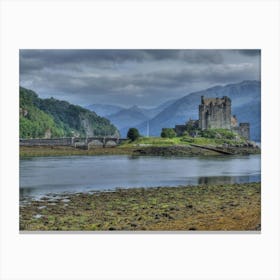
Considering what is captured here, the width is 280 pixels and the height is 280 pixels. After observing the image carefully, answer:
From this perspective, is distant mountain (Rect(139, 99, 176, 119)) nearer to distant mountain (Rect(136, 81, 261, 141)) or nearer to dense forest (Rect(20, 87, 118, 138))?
distant mountain (Rect(136, 81, 261, 141))

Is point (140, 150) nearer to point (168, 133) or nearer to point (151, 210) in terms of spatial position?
point (168, 133)

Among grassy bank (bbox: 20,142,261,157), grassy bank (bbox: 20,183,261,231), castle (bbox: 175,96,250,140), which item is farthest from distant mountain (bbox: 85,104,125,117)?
grassy bank (bbox: 20,183,261,231)

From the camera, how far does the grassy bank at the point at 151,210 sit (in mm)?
8641

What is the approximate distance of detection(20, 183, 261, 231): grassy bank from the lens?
864cm

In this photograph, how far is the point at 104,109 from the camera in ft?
31.2

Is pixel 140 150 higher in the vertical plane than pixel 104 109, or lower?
lower

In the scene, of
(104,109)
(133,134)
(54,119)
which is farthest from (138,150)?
(54,119)

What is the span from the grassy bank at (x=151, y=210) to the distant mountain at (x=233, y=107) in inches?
45.3

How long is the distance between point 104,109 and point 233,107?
2378 mm

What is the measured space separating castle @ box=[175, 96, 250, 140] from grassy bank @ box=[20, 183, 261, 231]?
106 cm

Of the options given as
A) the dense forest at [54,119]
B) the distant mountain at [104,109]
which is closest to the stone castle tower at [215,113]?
the distant mountain at [104,109]
